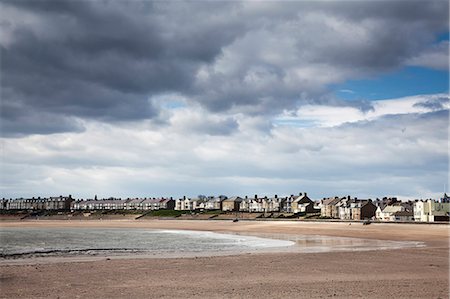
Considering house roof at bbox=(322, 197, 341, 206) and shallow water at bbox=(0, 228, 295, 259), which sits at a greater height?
house roof at bbox=(322, 197, 341, 206)

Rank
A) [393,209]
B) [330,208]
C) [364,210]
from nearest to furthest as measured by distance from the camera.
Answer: [393,209] < [364,210] < [330,208]

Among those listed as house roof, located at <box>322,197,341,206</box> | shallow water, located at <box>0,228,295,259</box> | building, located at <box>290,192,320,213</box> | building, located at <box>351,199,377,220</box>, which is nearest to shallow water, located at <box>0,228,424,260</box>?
shallow water, located at <box>0,228,295,259</box>

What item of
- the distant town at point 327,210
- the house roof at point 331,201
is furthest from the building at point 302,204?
the house roof at point 331,201

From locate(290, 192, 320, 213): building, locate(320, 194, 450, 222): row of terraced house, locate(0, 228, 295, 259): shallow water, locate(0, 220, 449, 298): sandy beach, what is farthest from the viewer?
locate(290, 192, 320, 213): building

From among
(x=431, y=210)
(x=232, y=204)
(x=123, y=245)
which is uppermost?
(x=431, y=210)

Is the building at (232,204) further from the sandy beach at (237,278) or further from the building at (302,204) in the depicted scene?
the sandy beach at (237,278)

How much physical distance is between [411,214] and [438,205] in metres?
7.88

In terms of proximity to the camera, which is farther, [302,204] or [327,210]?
[302,204]

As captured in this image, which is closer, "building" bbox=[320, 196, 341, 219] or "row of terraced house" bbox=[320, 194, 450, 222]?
"row of terraced house" bbox=[320, 194, 450, 222]

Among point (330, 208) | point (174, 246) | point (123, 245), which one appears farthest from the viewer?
point (330, 208)

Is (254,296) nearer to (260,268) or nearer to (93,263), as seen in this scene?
(260,268)

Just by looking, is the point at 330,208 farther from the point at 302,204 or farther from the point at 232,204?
the point at 232,204

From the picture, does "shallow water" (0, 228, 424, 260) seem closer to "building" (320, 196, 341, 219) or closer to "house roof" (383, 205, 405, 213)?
"house roof" (383, 205, 405, 213)

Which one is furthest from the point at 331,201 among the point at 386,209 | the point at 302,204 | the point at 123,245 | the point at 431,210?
the point at 123,245
